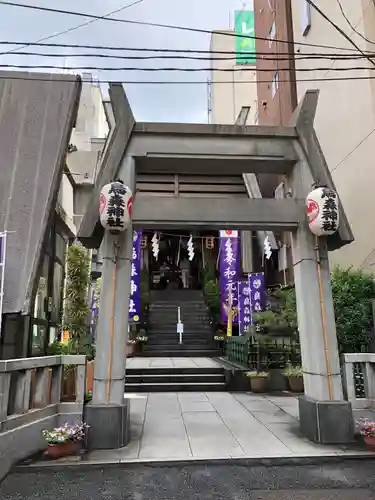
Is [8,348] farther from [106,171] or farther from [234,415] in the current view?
[234,415]

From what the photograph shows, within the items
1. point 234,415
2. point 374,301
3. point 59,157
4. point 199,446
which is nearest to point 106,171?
point 59,157

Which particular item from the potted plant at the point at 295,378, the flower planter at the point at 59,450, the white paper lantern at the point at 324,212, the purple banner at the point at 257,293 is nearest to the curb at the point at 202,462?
the flower planter at the point at 59,450

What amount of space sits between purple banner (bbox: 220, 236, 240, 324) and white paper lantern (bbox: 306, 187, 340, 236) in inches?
459

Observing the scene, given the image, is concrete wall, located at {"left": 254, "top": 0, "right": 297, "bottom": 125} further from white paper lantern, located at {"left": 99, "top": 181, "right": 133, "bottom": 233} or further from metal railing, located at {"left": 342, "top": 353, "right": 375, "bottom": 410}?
metal railing, located at {"left": 342, "top": 353, "right": 375, "bottom": 410}

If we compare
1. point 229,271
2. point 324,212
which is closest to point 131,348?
point 229,271

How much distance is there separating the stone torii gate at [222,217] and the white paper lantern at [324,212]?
380mm

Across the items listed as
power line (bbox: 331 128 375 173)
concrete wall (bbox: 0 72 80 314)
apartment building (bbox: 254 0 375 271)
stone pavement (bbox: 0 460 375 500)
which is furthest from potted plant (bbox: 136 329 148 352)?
stone pavement (bbox: 0 460 375 500)

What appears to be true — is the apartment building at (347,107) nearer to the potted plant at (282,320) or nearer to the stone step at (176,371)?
the potted plant at (282,320)

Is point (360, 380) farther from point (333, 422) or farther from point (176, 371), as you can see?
point (176, 371)

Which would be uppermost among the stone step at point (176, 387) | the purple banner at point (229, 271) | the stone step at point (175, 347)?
the purple banner at point (229, 271)

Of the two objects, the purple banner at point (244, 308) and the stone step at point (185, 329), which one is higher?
the purple banner at point (244, 308)

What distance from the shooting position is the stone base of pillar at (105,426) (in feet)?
19.6

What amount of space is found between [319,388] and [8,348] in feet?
17.0

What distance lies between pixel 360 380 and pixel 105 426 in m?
4.58
